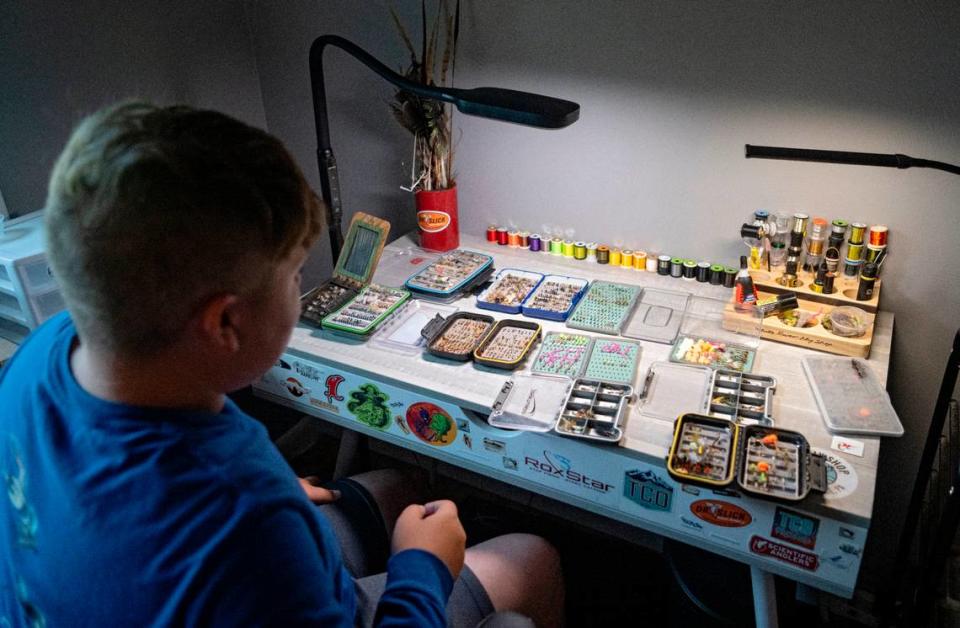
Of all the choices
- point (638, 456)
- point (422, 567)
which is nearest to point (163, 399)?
point (422, 567)

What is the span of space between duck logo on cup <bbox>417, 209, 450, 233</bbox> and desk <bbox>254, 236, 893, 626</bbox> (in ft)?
0.90

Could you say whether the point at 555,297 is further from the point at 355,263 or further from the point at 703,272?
the point at 355,263

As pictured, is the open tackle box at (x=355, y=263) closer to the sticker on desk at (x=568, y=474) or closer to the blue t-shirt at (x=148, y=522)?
the sticker on desk at (x=568, y=474)

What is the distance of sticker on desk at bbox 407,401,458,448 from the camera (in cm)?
136

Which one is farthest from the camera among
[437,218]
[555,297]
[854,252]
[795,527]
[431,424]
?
[437,218]

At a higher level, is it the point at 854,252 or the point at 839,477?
the point at 854,252

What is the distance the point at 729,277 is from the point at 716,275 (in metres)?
0.03

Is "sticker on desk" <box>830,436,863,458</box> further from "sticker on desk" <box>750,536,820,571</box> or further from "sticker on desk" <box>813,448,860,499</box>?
"sticker on desk" <box>750,536,820,571</box>

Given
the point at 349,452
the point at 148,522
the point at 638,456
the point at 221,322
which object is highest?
the point at 221,322

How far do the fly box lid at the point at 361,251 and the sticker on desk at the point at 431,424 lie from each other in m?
0.39

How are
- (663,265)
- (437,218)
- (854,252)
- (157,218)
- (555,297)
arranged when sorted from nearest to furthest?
(157,218) < (854,252) < (555,297) < (663,265) < (437,218)

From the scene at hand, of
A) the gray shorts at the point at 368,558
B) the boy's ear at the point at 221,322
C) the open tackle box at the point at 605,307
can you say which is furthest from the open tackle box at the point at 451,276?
the boy's ear at the point at 221,322

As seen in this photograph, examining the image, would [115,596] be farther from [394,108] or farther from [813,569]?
[394,108]

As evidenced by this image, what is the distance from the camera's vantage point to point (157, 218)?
0.62 m
